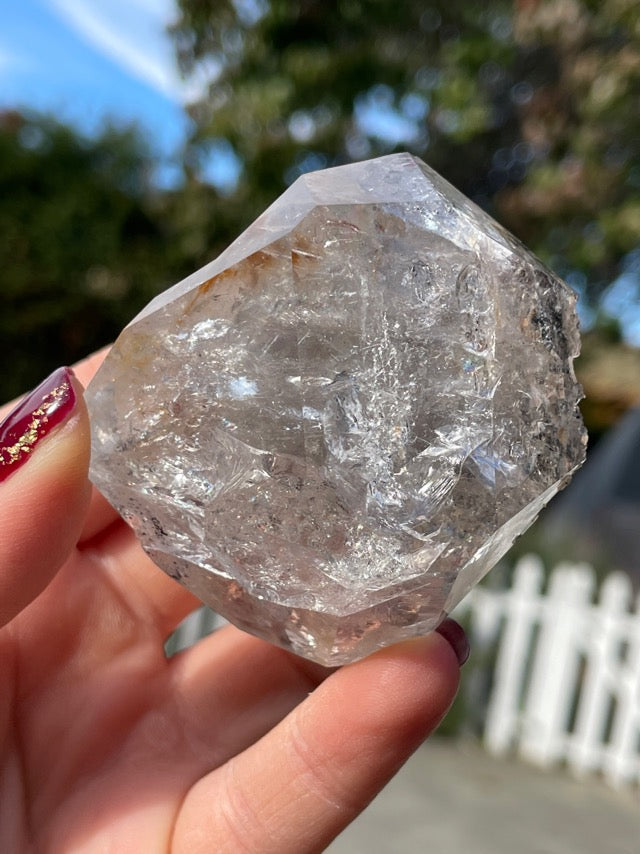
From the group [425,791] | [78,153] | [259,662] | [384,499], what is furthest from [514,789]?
[78,153]

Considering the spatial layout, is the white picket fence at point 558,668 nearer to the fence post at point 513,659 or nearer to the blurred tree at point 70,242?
the fence post at point 513,659

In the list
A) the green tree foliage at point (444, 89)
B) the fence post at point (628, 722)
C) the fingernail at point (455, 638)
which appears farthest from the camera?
the green tree foliage at point (444, 89)

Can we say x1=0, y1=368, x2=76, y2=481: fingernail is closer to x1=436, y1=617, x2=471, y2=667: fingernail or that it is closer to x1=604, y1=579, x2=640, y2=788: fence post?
x1=436, y1=617, x2=471, y2=667: fingernail

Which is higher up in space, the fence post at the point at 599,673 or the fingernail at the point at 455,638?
the fingernail at the point at 455,638

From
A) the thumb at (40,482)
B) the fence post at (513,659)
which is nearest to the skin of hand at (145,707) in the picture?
the thumb at (40,482)

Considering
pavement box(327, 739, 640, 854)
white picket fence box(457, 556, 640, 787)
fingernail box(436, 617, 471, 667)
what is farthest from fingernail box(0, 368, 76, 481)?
white picket fence box(457, 556, 640, 787)

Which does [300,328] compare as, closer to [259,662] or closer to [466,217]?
[466,217]
